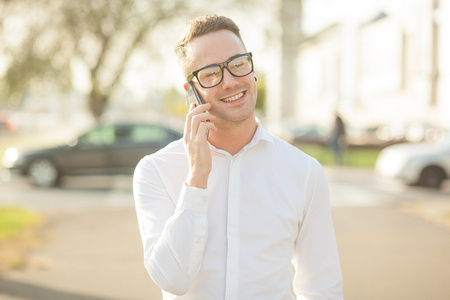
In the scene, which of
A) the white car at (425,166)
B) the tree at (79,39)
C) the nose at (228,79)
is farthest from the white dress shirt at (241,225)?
the white car at (425,166)

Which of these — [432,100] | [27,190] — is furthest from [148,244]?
[432,100]

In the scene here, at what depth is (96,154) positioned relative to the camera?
14.1 metres

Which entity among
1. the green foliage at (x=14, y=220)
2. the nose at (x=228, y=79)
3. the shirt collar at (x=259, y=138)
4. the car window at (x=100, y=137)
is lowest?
the green foliage at (x=14, y=220)

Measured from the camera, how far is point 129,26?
16281 mm

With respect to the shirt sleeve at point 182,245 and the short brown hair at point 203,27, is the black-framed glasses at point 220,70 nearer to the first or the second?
the short brown hair at point 203,27

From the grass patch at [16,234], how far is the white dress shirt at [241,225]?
452 cm

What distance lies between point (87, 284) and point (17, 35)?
31.8 feet

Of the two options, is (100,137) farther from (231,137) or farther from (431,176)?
(231,137)

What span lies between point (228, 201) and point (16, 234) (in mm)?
6507

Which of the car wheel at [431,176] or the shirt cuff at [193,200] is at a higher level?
the shirt cuff at [193,200]

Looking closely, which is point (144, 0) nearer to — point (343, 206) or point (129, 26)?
point (129, 26)

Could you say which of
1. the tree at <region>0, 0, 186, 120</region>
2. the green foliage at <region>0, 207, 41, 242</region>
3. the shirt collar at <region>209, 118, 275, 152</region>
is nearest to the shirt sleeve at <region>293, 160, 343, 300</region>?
the shirt collar at <region>209, 118, 275, 152</region>

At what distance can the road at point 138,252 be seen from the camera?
5.28 m

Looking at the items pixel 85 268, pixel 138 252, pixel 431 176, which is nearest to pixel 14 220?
pixel 138 252
